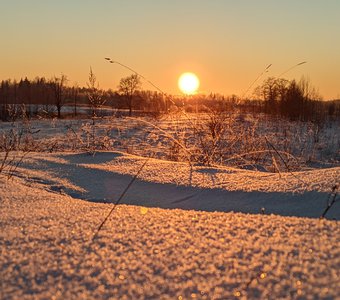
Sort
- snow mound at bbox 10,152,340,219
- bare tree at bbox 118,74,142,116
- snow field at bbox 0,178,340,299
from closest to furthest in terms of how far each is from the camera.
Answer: snow field at bbox 0,178,340,299, snow mound at bbox 10,152,340,219, bare tree at bbox 118,74,142,116

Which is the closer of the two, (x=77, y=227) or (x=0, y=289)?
(x=0, y=289)

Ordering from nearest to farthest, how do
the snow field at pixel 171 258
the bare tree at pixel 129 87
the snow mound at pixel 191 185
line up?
the snow field at pixel 171 258 < the snow mound at pixel 191 185 < the bare tree at pixel 129 87

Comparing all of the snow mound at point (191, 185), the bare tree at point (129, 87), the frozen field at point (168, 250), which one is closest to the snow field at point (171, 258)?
the frozen field at point (168, 250)

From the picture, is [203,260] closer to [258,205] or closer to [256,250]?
[256,250]

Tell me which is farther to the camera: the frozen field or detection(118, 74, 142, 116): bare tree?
detection(118, 74, 142, 116): bare tree

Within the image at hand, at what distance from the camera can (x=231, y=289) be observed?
0.78 m

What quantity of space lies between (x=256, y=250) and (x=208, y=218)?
33 cm

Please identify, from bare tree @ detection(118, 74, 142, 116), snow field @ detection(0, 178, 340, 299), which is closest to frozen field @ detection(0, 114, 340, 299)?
snow field @ detection(0, 178, 340, 299)

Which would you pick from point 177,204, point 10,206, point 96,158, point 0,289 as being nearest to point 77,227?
point 0,289

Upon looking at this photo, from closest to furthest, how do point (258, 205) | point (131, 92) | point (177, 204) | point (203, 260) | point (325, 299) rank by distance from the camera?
point (325, 299)
point (203, 260)
point (258, 205)
point (177, 204)
point (131, 92)

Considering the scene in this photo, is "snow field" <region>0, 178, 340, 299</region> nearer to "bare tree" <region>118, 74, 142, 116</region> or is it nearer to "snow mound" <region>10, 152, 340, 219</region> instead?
"snow mound" <region>10, 152, 340, 219</region>

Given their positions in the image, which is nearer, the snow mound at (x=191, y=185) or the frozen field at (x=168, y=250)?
the frozen field at (x=168, y=250)

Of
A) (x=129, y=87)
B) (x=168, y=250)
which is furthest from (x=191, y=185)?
(x=129, y=87)

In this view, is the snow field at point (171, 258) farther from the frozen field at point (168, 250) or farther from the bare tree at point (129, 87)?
the bare tree at point (129, 87)
